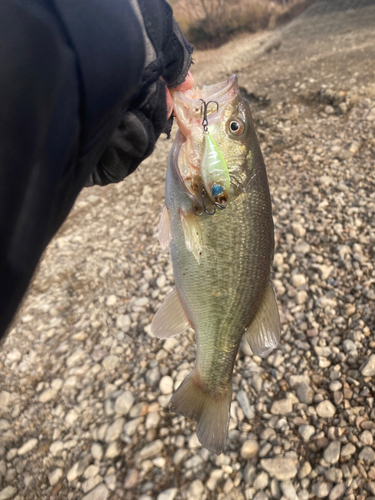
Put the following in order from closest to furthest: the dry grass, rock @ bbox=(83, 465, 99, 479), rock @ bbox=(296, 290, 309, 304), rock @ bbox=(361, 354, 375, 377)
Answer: rock @ bbox=(83, 465, 99, 479)
rock @ bbox=(361, 354, 375, 377)
rock @ bbox=(296, 290, 309, 304)
the dry grass

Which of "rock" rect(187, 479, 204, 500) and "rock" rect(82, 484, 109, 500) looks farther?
"rock" rect(82, 484, 109, 500)

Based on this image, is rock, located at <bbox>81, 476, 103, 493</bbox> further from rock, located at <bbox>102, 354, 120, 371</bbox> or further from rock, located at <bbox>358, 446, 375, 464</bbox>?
rock, located at <bbox>358, 446, 375, 464</bbox>

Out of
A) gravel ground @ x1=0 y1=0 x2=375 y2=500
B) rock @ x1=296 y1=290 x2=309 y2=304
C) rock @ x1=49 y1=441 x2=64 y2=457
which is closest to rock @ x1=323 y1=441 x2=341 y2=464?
gravel ground @ x1=0 y1=0 x2=375 y2=500

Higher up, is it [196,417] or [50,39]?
[50,39]

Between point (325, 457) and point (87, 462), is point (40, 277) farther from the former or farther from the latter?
point (325, 457)

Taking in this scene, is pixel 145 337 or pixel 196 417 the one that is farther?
pixel 145 337

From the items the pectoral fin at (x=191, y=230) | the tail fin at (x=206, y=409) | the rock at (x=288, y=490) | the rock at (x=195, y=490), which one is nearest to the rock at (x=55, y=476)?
the rock at (x=195, y=490)

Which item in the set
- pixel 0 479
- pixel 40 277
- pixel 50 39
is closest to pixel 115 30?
pixel 50 39

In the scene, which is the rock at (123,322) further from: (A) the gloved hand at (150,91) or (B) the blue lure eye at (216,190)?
(B) the blue lure eye at (216,190)
